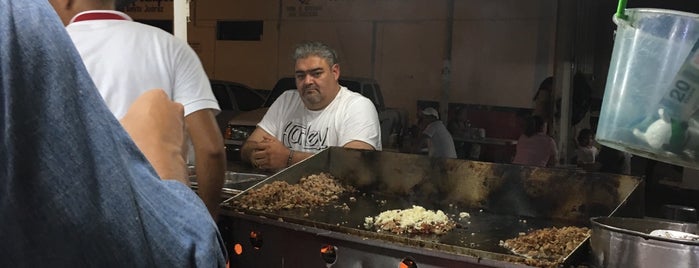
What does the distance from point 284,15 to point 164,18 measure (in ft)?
5.70

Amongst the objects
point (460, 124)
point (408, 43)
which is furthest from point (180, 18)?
point (408, 43)

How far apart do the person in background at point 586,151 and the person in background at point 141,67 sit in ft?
14.5

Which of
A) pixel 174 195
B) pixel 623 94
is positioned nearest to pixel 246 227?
pixel 623 94

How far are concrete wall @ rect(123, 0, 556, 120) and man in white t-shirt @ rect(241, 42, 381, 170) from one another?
3.07m

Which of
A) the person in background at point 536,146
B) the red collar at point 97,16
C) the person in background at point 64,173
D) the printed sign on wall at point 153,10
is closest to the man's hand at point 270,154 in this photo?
the red collar at point 97,16

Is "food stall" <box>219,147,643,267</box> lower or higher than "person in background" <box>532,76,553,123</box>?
lower

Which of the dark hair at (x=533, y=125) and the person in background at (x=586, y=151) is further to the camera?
the dark hair at (x=533, y=125)

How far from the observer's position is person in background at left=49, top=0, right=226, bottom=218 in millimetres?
2423

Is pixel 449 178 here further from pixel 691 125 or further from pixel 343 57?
pixel 343 57

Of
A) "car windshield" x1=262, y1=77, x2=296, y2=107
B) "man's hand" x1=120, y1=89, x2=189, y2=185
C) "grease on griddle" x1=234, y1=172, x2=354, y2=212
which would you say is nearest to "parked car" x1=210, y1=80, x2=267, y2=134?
"car windshield" x1=262, y1=77, x2=296, y2=107

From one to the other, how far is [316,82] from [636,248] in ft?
9.76

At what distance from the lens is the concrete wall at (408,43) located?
25.3 ft

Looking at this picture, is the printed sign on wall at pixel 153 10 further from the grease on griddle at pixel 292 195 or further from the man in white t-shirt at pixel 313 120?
the grease on griddle at pixel 292 195

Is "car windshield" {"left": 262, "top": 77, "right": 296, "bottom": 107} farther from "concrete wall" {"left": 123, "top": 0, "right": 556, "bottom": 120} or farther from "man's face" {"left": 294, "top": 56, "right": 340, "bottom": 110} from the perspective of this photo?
"man's face" {"left": 294, "top": 56, "right": 340, "bottom": 110}
